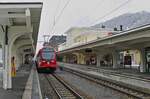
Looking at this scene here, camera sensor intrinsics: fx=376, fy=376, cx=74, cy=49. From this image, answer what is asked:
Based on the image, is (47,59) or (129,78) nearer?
(129,78)

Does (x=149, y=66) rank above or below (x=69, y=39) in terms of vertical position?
below

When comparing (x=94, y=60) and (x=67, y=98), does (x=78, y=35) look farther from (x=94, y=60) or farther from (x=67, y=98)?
(x=67, y=98)

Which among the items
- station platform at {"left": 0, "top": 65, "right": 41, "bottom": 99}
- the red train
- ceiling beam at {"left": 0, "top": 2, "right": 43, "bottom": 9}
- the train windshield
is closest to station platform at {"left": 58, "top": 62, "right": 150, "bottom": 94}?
the red train

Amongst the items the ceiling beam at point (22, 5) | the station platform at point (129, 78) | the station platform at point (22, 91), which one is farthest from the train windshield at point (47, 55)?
the ceiling beam at point (22, 5)

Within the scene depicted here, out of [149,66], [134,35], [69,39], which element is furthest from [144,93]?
[69,39]

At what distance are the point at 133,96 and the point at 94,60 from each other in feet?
250

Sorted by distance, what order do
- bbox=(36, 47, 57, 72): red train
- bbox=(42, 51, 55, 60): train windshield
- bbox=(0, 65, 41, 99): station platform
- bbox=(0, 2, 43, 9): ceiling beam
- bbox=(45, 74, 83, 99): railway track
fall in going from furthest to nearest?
bbox=(42, 51, 55, 60): train windshield < bbox=(36, 47, 57, 72): red train < bbox=(45, 74, 83, 99): railway track < bbox=(0, 65, 41, 99): station platform < bbox=(0, 2, 43, 9): ceiling beam

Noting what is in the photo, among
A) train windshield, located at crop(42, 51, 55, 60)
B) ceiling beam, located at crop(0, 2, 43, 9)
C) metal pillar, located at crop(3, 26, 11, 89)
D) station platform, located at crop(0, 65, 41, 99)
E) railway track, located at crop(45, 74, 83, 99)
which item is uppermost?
ceiling beam, located at crop(0, 2, 43, 9)

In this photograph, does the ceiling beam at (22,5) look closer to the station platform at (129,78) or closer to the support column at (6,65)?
the support column at (6,65)

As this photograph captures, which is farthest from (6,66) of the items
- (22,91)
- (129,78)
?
(129,78)

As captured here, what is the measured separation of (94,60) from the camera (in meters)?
93.9

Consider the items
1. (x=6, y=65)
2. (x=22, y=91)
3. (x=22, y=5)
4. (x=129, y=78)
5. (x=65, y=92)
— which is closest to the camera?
(x=22, y=5)

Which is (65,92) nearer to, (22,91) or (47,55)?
(22,91)

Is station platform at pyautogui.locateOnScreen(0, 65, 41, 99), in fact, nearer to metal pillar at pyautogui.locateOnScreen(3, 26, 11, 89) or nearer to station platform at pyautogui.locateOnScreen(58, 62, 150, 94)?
metal pillar at pyautogui.locateOnScreen(3, 26, 11, 89)
